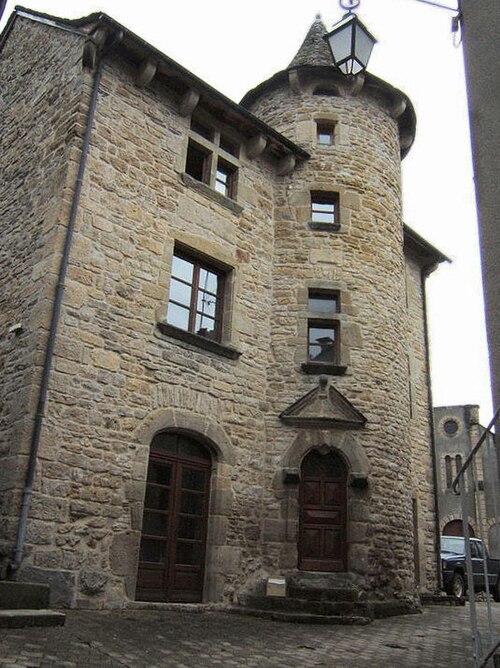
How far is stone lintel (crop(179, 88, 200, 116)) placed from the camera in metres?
10.3

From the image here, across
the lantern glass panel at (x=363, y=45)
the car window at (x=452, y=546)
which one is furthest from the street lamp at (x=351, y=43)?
the car window at (x=452, y=546)

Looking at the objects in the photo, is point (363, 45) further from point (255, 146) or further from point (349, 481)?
point (349, 481)

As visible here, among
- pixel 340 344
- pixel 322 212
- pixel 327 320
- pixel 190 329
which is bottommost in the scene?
pixel 190 329

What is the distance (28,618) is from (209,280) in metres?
5.97

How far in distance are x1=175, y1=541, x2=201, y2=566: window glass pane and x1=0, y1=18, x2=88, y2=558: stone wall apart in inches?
101

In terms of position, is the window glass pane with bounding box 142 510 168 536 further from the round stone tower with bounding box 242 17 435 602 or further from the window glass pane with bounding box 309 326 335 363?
Answer: the window glass pane with bounding box 309 326 335 363

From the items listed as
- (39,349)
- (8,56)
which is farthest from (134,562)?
Answer: (8,56)

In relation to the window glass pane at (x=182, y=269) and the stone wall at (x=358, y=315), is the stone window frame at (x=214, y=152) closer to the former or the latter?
the stone wall at (x=358, y=315)

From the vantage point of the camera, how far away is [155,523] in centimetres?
852

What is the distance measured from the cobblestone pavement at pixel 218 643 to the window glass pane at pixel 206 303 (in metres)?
4.33

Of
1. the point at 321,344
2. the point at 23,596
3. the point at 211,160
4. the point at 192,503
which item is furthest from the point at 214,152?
the point at 23,596

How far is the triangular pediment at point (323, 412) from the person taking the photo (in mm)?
10149

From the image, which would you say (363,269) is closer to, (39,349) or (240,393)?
(240,393)

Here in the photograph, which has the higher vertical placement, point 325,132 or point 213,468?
point 325,132
